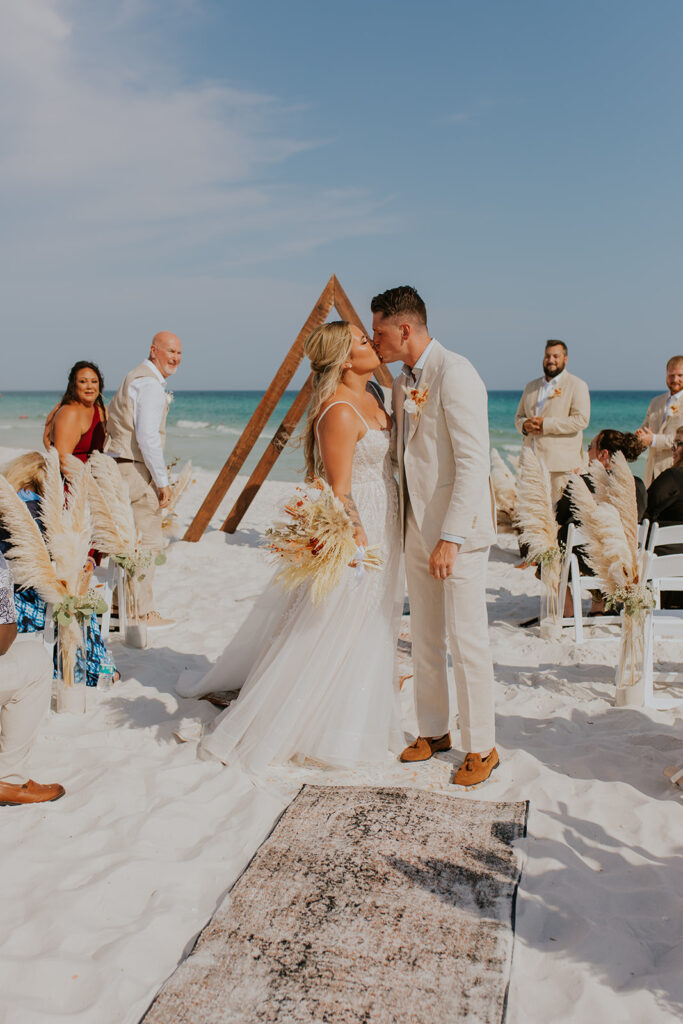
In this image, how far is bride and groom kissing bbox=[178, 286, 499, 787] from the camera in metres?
3.50

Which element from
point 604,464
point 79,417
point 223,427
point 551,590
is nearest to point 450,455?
point 551,590

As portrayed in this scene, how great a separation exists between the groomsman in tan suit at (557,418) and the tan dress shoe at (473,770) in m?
4.52

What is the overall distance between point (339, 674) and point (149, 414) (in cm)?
309

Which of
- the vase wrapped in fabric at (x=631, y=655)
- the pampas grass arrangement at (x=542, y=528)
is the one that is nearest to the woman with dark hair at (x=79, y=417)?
the pampas grass arrangement at (x=542, y=528)

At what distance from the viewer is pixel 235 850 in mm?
3086

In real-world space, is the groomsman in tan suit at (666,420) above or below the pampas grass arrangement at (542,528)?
above

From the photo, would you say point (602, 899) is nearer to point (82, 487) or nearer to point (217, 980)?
point (217, 980)

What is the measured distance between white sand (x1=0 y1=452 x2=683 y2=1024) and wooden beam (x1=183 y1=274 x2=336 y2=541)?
396cm

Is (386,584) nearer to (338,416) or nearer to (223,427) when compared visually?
(338,416)

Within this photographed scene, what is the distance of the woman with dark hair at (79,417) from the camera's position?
19.2 feet

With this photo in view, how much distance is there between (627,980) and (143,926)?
4.94 ft

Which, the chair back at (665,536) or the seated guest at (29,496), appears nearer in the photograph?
the seated guest at (29,496)

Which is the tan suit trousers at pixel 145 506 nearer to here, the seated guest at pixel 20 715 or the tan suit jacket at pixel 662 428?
the seated guest at pixel 20 715

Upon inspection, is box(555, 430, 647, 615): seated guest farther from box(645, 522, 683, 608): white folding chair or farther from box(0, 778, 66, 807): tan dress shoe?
box(0, 778, 66, 807): tan dress shoe
